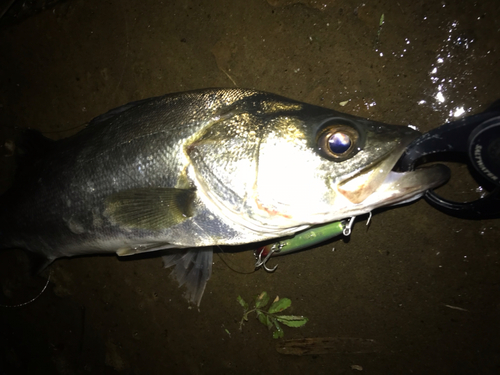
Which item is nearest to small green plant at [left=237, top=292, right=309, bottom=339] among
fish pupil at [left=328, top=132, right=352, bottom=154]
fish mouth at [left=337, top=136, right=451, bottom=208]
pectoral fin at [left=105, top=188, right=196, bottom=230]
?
pectoral fin at [left=105, top=188, right=196, bottom=230]

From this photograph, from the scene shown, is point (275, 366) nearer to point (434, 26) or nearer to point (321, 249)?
point (321, 249)

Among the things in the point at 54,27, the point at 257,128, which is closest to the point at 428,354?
the point at 257,128

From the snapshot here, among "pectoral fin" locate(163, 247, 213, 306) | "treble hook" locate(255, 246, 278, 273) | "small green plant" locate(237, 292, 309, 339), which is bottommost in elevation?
"small green plant" locate(237, 292, 309, 339)

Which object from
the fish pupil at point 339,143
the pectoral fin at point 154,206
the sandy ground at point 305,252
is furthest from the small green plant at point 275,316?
the fish pupil at point 339,143

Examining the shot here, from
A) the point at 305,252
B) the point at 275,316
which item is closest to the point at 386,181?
the point at 305,252

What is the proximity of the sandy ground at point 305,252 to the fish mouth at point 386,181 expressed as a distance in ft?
2.63

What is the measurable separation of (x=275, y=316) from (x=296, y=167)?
1538mm

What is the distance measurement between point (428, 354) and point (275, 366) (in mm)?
1224

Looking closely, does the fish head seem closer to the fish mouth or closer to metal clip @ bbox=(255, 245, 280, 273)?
the fish mouth

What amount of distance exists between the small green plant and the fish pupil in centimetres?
150

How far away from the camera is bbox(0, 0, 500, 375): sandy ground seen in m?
2.02

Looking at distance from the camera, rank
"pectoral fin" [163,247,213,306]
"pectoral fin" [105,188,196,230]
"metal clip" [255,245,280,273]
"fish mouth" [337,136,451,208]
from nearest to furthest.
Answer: "fish mouth" [337,136,451,208]
"pectoral fin" [105,188,196,230]
"metal clip" [255,245,280,273]
"pectoral fin" [163,247,213,306]

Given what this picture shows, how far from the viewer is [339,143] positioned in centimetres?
145

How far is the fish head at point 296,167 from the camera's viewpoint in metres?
1.40
